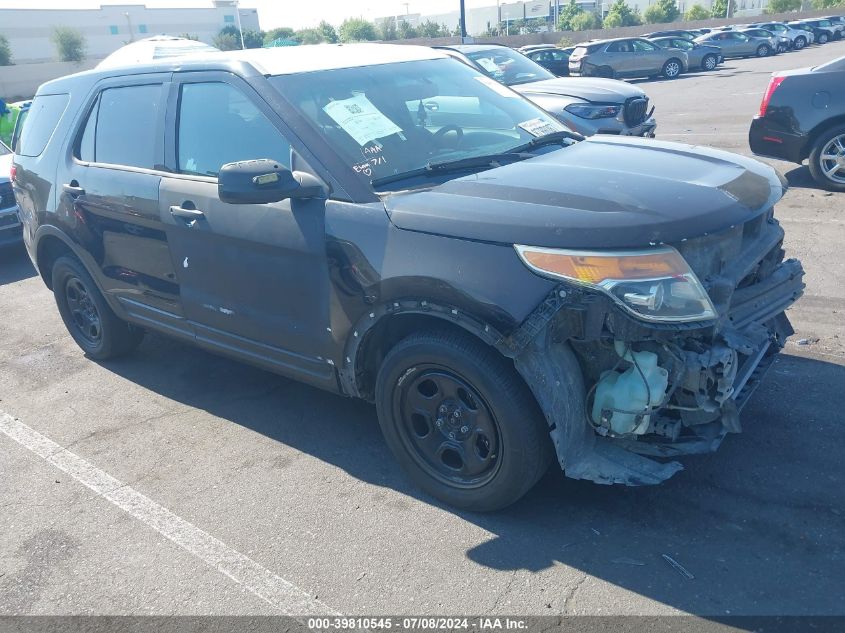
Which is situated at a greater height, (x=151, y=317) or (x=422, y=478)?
(x=151, y=317)

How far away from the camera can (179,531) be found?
3609 millimetres

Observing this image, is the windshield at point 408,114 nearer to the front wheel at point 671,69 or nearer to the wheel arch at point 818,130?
the wheel arch at point 818,130

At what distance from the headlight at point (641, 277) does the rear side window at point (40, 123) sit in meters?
4.01

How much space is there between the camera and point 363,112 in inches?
154

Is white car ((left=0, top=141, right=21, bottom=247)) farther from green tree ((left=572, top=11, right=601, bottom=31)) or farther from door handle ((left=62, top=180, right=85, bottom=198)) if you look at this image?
green tree ((left=572, top=11, right=601, bottom=31))

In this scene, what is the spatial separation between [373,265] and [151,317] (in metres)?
2.06

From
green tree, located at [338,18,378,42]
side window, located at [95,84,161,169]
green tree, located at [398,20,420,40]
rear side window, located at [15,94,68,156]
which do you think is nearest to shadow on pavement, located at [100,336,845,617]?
side window, located at [95,84,161,169]

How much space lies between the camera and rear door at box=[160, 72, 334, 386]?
3.73 metres

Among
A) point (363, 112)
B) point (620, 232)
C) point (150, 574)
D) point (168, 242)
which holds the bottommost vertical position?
point (150, 574)

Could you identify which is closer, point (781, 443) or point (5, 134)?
point (781, 443)

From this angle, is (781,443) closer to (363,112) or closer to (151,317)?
(363,112)

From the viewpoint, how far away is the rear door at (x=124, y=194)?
4506 millimetres

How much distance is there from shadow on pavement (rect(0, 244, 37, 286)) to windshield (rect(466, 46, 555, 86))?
6.41 m

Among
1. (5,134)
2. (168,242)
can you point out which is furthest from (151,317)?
(5,134)
